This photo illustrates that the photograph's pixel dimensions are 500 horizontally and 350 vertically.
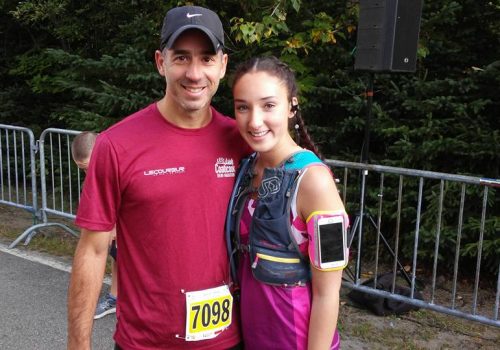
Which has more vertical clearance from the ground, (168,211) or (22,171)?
(168,211)

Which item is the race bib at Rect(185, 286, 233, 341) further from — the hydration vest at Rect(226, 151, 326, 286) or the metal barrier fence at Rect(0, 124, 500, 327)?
the metal barrier fence at Rect(0, 124, 500, 327)

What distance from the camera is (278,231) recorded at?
1636mm

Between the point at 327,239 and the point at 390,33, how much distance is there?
398 centimetres

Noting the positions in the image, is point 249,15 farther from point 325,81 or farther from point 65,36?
point 65,36

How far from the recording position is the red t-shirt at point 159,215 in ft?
5.48

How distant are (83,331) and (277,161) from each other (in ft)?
2.75

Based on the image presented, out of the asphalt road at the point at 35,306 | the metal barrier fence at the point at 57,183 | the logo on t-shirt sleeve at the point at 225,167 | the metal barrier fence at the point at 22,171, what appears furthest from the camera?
the metal barrier fence at the point at 22,171

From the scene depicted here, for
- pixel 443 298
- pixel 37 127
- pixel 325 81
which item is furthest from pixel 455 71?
pixel 37 127

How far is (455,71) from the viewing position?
593 centimetres

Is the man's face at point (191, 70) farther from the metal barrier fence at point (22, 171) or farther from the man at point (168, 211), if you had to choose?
the metal barrier fence at point (22, 171)

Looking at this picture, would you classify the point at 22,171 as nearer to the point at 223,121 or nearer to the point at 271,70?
the point at 223,121

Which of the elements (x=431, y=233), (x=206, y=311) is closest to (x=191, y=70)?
(x=206, y=311)

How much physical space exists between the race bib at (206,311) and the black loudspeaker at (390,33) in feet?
12.3

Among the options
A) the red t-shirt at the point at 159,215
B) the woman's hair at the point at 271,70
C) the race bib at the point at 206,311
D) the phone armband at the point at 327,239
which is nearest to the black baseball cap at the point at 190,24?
the woman's hair at the point at 271,70
